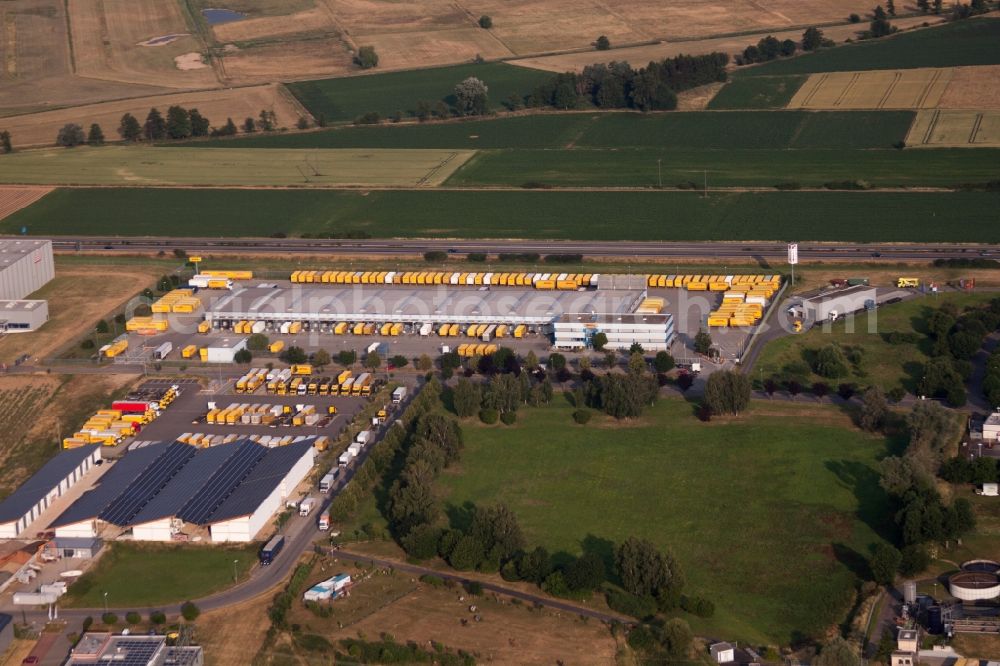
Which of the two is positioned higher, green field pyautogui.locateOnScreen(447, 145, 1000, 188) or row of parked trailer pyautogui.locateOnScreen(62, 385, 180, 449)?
green field pyautogui.locateOnScreen(447, 145, 1000, 188)

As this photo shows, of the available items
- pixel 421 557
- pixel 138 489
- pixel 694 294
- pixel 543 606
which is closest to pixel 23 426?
pixel 138 489

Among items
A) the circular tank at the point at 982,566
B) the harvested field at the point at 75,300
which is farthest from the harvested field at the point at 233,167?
the circular tank at the point at 982,566

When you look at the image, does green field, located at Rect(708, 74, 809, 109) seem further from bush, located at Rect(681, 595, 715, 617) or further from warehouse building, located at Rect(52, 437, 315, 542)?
bush, located at Rect(681, 595, 715, 617)

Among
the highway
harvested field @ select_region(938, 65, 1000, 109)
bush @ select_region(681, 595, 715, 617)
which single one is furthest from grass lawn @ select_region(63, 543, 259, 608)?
harvested field @ select_region(938, 65, 1000, 109)

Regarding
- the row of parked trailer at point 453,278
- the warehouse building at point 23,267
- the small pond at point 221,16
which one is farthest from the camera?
the small pond at point 221,16

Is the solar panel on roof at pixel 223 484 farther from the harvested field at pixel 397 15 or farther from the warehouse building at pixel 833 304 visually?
the harvested field at pixel 397 15

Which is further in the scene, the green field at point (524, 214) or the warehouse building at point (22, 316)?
the green field at point (524, 214)

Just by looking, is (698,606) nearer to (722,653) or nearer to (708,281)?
(722,653)
